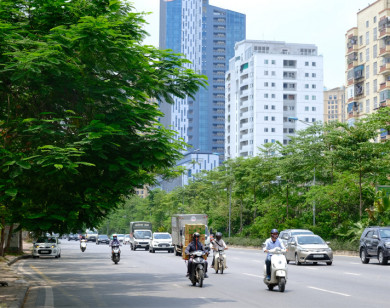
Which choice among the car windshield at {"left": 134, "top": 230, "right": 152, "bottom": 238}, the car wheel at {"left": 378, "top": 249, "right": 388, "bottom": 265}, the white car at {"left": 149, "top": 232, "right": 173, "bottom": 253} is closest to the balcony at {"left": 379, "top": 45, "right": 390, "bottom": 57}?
the car windshield at {"left": 134, "top": 230, "right": 152, "bottom": 238}

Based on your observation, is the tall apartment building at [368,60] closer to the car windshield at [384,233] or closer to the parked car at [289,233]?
the parked car at [289,233]

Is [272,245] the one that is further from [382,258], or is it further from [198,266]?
[382,258]

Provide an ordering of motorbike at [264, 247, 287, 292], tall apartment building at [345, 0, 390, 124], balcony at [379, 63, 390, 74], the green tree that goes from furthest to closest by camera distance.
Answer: tall apartment building at [345, 0, 390, 124] → balcony at [379, 63, 390, 74] → motorbike at [264, 247, 287, 292] → the green tree

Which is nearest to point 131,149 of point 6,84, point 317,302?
point 6,84

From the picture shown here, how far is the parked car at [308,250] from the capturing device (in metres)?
31.8

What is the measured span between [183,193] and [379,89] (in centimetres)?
3260

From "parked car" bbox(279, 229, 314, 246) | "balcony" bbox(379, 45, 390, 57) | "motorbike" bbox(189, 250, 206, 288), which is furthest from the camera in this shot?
"balcony" bbox(379, 45, 390, 57)

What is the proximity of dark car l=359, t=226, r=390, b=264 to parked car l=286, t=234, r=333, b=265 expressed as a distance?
244cm

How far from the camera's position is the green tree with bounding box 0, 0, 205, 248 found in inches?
593

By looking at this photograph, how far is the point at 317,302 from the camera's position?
594 inches

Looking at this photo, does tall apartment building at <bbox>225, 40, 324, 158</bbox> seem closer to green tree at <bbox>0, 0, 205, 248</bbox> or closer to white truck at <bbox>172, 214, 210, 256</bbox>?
white truck at <bbox>172, 214, 210, 256</bbox>

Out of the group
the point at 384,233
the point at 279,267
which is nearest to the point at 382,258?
the point at 384,233

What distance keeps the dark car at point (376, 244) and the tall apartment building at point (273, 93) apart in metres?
112

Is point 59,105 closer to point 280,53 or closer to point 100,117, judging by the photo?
point 100,117
